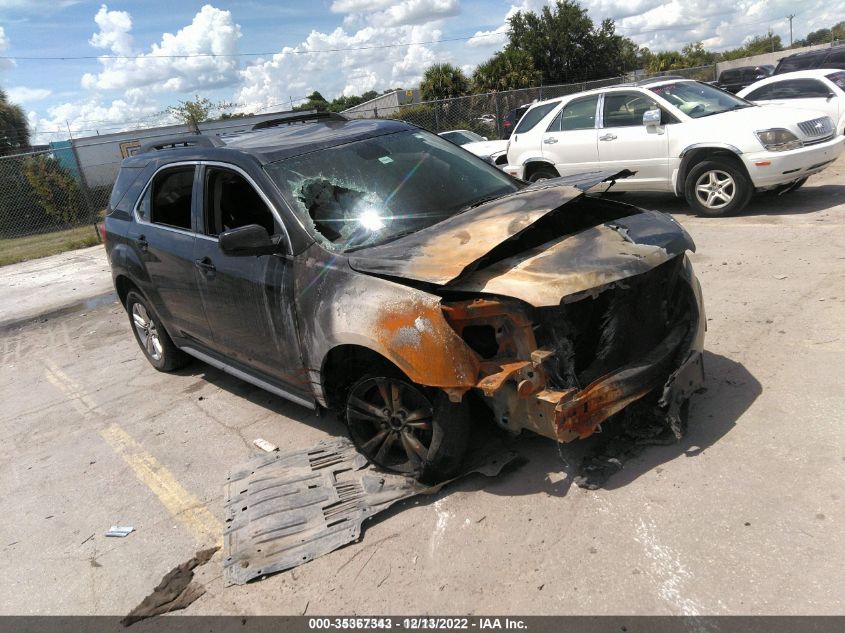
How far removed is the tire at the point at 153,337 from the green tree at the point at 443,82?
86.7 ft

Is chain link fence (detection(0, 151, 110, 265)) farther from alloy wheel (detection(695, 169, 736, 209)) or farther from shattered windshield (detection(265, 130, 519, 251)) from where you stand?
shattered windshield (detection(265, 130, 519, 251))

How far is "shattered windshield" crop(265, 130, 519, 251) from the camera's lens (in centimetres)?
363

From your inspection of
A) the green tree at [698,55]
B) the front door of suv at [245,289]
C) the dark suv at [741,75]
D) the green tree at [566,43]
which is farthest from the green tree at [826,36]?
the front door of suv at [245,289]

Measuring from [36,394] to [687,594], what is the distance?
5979 millimetres

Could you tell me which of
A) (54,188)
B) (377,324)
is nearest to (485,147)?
(377,324)

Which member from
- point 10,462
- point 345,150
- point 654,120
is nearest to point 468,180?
point 345,150

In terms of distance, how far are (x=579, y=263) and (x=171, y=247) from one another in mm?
3177

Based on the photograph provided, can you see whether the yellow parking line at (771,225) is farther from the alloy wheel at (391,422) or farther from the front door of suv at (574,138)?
the alloy wheel at (391,422)

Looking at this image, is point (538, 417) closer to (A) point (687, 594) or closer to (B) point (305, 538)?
(A) point (687, 594)

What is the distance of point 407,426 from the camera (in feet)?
10.9

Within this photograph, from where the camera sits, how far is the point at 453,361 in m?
2.87

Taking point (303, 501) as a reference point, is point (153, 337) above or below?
above

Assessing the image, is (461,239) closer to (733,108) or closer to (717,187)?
(717,187)

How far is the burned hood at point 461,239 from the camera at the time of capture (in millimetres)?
2957
